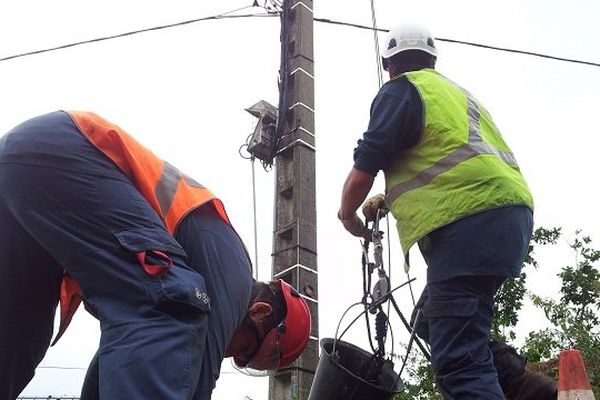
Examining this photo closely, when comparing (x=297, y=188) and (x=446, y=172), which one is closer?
(x=446, y=172)

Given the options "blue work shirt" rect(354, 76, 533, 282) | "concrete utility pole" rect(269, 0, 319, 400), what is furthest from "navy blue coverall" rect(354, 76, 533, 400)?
"concrete utility pole" rect(269, 0, 319, 400)

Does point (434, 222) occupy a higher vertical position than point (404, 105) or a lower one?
lower

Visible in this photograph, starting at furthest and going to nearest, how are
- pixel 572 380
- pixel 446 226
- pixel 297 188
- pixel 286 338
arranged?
pixel 297 188 → pixel 572 380 → pixel 446 226 → pixel 286 338

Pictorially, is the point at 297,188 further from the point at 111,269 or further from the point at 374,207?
the point at 111,269

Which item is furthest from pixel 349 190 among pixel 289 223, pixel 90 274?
pixel 289 223


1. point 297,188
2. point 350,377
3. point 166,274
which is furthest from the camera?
point 297,188

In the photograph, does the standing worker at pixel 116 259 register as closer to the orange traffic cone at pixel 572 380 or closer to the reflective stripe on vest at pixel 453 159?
the reflective stripe on vest at pixel 453 159

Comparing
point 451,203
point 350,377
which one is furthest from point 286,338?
point 451,203

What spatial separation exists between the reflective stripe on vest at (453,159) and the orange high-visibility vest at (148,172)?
91cm

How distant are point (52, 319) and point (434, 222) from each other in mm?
1290

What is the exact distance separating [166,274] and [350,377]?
4.55ft

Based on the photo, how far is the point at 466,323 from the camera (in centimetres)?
213

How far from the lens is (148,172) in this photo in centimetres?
171

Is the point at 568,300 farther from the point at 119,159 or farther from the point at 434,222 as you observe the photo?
the point at 119,159
